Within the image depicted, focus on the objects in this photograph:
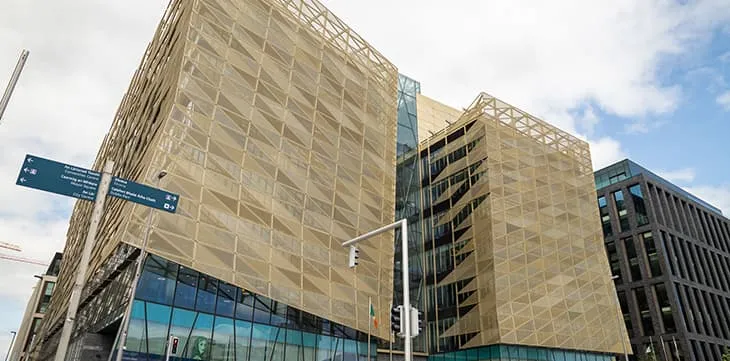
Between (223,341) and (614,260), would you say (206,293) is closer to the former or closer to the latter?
(223,341)

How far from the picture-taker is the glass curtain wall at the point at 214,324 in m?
24.6

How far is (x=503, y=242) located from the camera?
1656 inches

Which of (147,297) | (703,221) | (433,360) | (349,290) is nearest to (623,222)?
(703,221)

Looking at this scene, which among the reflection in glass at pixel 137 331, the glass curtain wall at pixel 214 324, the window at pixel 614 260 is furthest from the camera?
the window at pixel 614 260

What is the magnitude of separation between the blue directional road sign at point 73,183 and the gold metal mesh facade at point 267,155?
10.3 metres

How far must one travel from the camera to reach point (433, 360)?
42.4 m

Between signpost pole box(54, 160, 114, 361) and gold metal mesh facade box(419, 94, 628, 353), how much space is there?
32.0 metres

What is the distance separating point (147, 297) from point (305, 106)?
Result: 16047 millimetres

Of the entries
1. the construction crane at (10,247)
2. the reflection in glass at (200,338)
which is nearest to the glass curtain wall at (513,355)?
the reflection in glass at (200,338)

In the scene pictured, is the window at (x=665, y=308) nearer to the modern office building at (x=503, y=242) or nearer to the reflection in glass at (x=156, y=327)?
the modern office building at (x=503, y=242)

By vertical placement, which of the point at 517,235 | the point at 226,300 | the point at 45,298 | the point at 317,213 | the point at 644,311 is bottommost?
the point at 226,300

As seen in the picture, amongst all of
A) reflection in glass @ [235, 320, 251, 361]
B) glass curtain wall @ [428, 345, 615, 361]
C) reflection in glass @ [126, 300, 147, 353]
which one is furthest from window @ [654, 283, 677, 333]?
reflection in glass @ [126, 300, 147, 353]

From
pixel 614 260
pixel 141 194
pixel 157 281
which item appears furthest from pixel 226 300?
pixel 614 260

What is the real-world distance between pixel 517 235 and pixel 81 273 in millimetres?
36785
